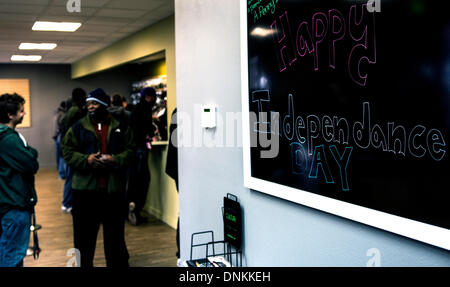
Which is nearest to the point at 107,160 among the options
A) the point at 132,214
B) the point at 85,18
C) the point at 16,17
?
the point at 132,214

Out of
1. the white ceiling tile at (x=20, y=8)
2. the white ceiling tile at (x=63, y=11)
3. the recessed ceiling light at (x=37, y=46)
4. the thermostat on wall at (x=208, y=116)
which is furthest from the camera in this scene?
the recessed ceiling light at (x=37, y=46)

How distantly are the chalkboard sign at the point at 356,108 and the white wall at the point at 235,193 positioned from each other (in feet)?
0.22

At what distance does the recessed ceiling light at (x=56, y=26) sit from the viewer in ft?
20.2

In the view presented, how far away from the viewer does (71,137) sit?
3420mm

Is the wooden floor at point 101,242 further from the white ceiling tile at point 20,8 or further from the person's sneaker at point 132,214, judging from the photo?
the white ceiling tile at point 20,8

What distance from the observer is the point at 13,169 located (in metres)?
3.10

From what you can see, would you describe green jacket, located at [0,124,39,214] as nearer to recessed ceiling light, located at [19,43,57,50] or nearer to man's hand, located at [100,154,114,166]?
man's hand, located at [100,154,114,166]

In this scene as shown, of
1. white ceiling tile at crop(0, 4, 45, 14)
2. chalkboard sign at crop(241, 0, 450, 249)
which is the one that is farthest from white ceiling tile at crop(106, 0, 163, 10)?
chalkboard sign at crop(241, 0, 450, 249)

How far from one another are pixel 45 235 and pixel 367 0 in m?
4.86

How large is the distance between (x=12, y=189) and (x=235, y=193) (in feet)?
5.50

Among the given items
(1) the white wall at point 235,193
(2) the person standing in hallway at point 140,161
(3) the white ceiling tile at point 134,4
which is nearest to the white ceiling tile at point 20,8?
(3) the white ceiling tile at point 134,4

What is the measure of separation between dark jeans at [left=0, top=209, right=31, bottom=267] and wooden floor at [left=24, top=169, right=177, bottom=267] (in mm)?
1121

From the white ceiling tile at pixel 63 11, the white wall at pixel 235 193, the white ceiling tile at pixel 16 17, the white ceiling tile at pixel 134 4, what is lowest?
the white wall at pixel 235 193

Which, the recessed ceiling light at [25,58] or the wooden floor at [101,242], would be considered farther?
the recessed ceiling light at [25,58]
